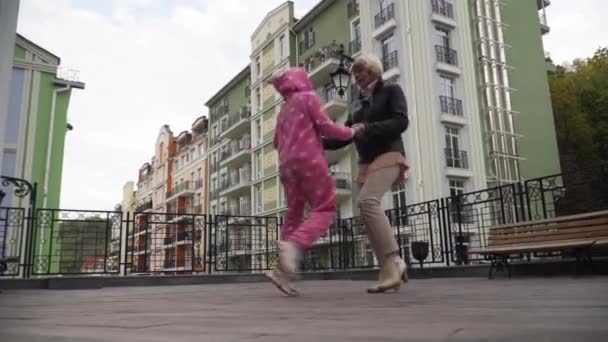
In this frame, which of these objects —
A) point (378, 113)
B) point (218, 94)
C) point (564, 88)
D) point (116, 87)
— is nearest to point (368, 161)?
point (378, 113)

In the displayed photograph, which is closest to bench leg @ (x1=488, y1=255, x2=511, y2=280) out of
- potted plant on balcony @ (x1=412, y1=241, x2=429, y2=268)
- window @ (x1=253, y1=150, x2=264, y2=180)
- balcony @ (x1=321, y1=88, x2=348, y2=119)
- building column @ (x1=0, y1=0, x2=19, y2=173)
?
potted plant on balcony @ (x1=412, y1=241, x2=429, y2=268)

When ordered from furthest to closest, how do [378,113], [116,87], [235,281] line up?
[235,281] < [378,113] < [116,87]

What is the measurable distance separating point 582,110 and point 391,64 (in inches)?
406

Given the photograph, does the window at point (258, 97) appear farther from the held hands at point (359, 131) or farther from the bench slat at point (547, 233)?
the held hands at point (359, 131)

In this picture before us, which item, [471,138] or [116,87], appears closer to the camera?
[116,87]

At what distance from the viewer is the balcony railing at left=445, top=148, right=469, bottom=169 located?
22203 mm

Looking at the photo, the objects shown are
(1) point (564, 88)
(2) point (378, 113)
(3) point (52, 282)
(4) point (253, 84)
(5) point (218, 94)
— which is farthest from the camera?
(5) point (218, 94)

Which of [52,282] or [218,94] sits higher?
[218,94]

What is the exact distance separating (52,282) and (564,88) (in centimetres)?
2809

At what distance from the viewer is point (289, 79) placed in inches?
151

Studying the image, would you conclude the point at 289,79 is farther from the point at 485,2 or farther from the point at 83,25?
the point at 485,2

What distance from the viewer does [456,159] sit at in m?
22.4

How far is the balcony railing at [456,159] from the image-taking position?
874 inches

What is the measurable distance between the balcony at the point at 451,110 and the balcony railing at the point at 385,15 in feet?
15.1
